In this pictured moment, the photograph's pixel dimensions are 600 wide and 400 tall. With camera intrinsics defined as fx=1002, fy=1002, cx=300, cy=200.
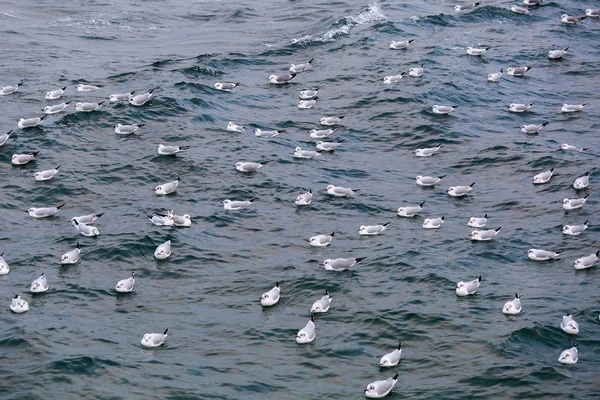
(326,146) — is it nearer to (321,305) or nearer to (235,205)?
(235,205)

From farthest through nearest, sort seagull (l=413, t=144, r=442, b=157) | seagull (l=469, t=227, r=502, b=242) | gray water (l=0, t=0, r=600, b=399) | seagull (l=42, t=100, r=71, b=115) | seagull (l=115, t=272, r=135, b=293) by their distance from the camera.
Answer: seagull (l=42, t=100, r=71, b=115)
seagull (l=413, t=144, r=442, b=157)
seagull (l=469, t=227, r=502, b=242)
seagull (l=115, t=272, r=135, b=293)
gray water (l=0, t=0, r=600, b=399)

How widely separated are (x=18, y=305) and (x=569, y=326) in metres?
15.0

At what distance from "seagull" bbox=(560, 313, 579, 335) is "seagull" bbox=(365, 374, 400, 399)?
5.52m

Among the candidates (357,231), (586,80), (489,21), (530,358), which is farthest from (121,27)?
(530,358)

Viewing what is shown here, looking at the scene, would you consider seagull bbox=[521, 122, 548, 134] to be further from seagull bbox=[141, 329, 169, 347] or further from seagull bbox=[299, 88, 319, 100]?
seagull bbox=[141, 329, 169, 347]

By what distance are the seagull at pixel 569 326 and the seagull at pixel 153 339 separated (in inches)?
416

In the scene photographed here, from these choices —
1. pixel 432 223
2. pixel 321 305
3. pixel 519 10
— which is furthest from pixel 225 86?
pixel 519 10

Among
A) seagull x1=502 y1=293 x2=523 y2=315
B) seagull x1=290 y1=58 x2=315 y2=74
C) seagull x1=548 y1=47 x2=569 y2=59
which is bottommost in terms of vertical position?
seagull x1=548 y1=47 x2=569 y2=59

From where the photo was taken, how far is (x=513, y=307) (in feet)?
90.8

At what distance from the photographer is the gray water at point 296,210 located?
1001 inches

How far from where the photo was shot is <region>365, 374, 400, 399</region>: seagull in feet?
78.2

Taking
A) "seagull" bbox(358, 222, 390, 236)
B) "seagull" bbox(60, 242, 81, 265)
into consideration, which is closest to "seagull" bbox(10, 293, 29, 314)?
"seagull" bbox(60, 242, 81, 265)

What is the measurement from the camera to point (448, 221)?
3494cm

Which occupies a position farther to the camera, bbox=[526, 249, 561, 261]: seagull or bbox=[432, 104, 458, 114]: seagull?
bbox=[432, 104, 458, 114]: seagull
